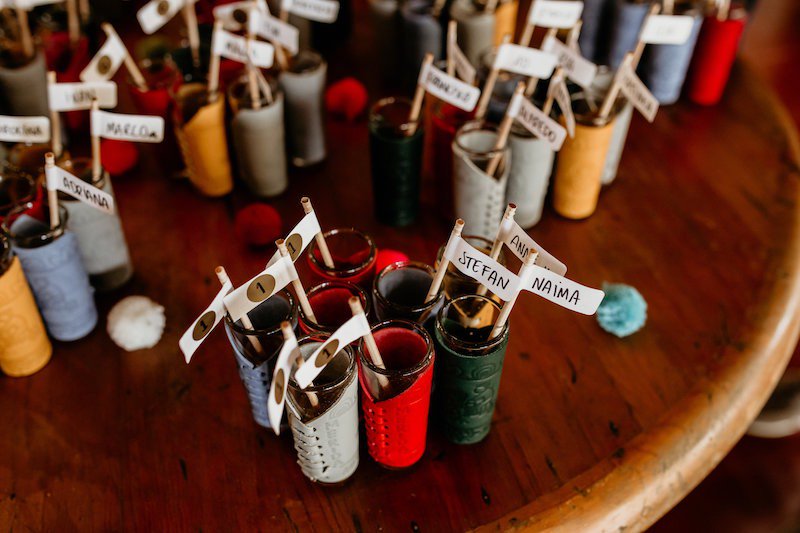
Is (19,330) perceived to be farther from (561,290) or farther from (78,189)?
(561,290)

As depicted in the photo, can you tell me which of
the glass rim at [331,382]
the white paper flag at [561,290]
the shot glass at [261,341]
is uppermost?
the white paper flag at [561,290]

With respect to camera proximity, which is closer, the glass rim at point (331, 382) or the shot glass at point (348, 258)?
the glass rim at point (331, 382)

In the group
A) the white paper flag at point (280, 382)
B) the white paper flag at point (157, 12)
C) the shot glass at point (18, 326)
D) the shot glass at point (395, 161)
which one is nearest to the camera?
the white paper flag at point (280, 382)

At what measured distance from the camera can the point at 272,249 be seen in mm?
1291

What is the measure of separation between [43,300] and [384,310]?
535 millimetres

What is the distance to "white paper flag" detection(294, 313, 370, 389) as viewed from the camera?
74 cm

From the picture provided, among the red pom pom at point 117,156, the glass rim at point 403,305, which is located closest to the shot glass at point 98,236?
the red pom pom at point 117,156

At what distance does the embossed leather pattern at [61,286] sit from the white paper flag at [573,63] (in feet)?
2.72

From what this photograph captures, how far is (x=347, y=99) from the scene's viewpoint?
1.59 meters

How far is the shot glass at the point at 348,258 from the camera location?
0.99 m

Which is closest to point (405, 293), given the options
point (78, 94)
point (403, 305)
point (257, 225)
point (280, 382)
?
point (403, 305)

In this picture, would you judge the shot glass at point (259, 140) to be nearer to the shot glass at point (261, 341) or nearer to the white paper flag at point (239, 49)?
the white paper flag at point (239, 49)

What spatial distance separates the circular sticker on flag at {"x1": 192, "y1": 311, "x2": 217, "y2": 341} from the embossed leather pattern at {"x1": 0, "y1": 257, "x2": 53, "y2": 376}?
0.35 metres

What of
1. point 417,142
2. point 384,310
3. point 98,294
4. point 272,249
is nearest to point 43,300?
point 98,294
